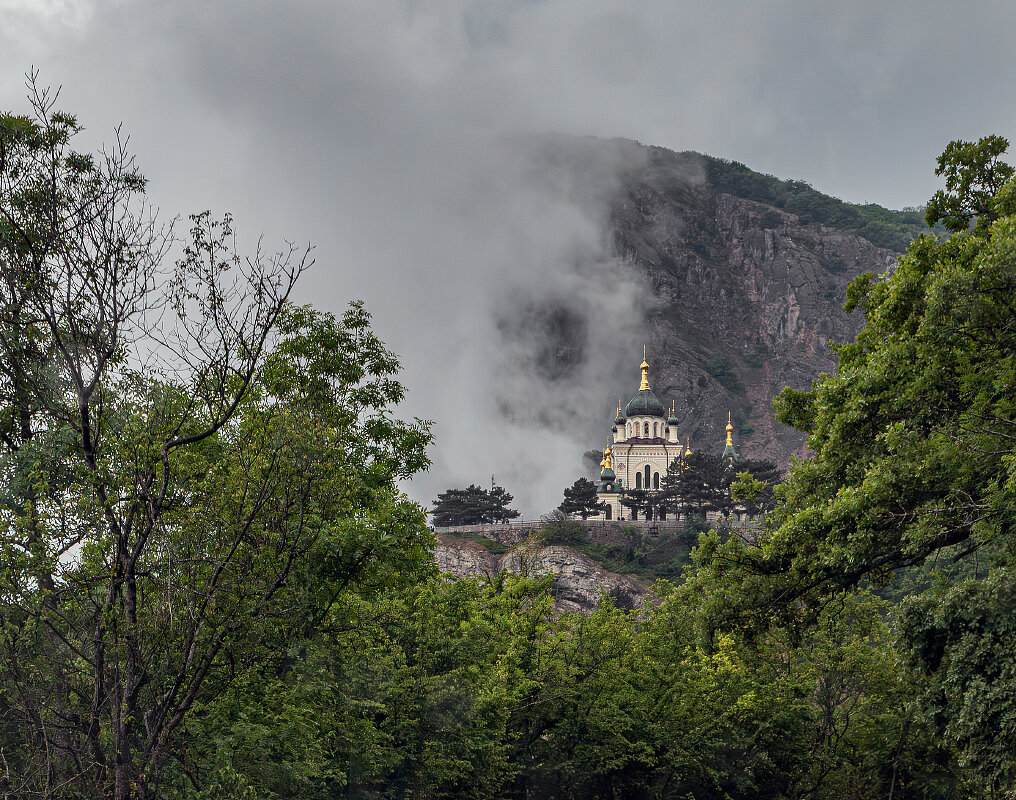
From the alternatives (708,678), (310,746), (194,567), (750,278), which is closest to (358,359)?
(310,746)

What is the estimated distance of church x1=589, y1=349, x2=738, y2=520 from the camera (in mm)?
102000

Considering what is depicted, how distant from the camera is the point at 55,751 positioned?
9516 millimetres

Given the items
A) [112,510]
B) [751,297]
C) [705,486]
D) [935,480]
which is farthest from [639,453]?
[112,510]

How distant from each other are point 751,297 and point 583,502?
356ft

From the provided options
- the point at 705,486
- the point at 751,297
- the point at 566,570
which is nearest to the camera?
the point at 566,570

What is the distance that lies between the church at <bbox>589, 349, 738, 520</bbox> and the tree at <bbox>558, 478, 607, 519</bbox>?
946cm

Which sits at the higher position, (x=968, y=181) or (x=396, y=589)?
(x=968, y=181)

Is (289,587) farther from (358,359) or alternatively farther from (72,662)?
(358,359)

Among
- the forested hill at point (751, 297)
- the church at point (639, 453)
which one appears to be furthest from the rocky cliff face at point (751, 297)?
the church at point (639, 453)

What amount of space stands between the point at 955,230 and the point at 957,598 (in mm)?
7555

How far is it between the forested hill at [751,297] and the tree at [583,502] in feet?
238

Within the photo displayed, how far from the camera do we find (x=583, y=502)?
290 ft

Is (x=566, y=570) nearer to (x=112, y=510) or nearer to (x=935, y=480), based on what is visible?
(x=935, y=480)

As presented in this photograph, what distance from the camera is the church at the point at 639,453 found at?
335 ft
